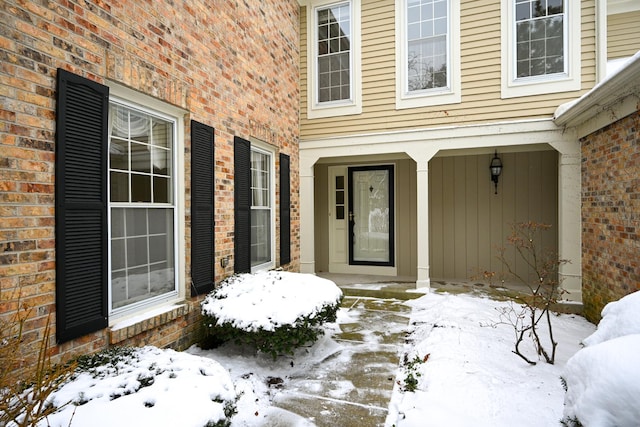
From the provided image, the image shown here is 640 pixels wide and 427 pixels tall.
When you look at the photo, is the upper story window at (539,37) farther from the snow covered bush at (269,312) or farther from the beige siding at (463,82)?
the snow covered bush at (269,312)

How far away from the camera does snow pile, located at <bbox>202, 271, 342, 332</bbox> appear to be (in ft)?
10.1

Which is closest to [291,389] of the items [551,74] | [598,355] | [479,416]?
[479,416]

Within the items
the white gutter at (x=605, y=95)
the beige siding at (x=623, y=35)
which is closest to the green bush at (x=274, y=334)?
the white gutter at (x=605, y=95)

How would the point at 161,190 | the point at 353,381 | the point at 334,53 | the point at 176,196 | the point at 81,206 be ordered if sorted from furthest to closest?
the point at 334,53 < the point at 176,196 < the point at 161,190 < the point at 353,381 < the point at 81,206

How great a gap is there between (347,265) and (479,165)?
10.4 feet

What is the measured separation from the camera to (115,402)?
5.45ft

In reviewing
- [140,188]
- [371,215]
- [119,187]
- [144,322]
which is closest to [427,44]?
[371,215]

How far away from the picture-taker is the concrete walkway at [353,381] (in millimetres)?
2441

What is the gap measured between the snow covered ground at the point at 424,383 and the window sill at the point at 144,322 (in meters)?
0.39

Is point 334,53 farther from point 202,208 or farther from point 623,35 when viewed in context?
point 623,35

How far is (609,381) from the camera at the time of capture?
4.14 ft

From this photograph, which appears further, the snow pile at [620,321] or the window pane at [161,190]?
the window pane at [161,190]

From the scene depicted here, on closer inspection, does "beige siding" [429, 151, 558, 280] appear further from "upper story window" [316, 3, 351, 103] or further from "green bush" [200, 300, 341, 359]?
"green bush" [200, 300, 341, 359]

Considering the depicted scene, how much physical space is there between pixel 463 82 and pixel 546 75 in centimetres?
109
